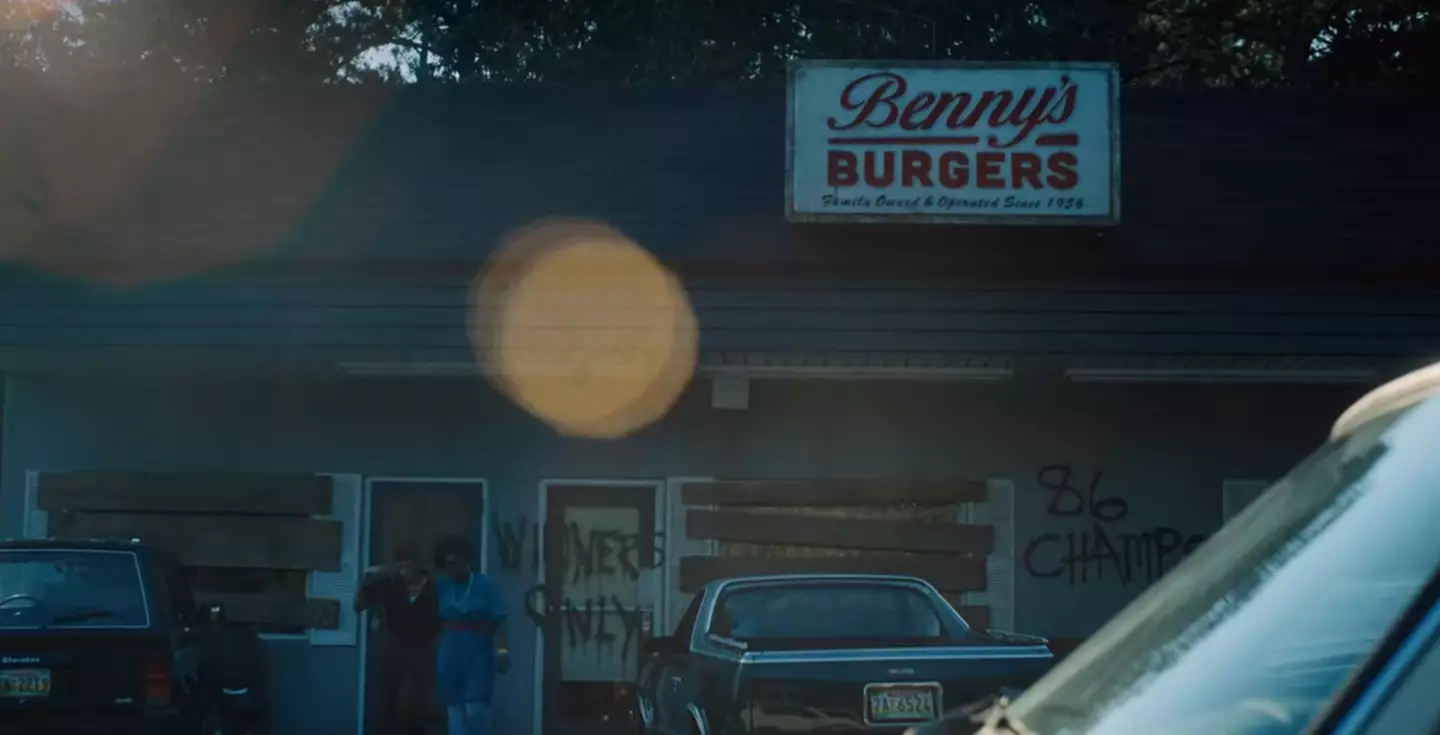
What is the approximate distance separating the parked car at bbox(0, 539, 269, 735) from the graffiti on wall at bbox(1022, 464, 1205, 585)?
655 centimetres

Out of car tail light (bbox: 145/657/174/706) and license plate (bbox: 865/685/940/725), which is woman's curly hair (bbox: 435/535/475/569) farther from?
license plate (bbox: 865/685/940/725)

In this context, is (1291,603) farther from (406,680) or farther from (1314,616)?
(406,680)

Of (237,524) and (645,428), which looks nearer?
(645,428)

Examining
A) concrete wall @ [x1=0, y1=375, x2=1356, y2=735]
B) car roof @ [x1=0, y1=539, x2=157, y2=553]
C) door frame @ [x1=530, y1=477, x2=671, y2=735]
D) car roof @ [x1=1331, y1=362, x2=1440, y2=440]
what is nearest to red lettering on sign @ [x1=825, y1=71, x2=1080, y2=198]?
concrete wall @ [x1=0, y1=375, x2=1356, y2=735]

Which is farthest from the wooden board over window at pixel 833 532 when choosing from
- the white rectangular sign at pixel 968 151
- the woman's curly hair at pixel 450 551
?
the woman's curly hair at pixel 450 551

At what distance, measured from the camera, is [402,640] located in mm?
11766

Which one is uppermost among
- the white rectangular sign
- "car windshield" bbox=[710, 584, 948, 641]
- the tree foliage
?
the tree foliage

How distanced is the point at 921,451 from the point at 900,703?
542 centimetres

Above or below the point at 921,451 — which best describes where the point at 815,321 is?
above

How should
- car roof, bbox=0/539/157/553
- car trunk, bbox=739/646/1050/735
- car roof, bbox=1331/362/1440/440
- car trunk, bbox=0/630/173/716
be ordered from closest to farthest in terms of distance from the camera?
1. car roof, bbox=1331/362/1440/440
2. car trunk, bbox=739/646/1050/735
3. car trunk, bbox=0/630/173/716
4. car roof, bbox=0/539/157/553

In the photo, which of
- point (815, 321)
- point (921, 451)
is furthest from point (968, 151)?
point (921, 451)

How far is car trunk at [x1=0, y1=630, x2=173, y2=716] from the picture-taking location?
9305 millimetres

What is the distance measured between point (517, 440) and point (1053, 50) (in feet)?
40.5

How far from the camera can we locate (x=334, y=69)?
86.9 ft
